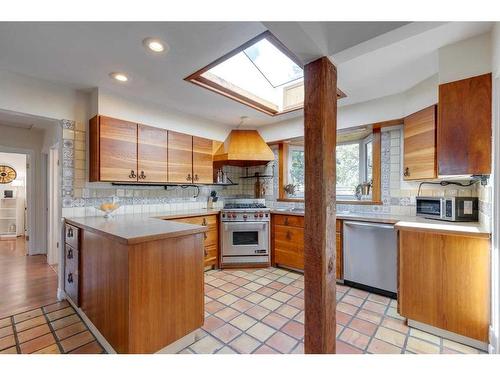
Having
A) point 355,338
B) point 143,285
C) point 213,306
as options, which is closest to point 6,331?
point 143,285

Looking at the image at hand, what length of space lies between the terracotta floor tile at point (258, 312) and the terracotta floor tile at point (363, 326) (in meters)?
0.73

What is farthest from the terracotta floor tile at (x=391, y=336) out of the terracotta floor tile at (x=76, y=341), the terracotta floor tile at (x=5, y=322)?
the terracotta floor tile at (x=5, y=322)

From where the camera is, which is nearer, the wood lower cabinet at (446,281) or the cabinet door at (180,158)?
the wood lower cabinet at (446,281)

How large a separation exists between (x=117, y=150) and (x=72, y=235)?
3.10 ft

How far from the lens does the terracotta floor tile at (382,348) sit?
1.65 meters

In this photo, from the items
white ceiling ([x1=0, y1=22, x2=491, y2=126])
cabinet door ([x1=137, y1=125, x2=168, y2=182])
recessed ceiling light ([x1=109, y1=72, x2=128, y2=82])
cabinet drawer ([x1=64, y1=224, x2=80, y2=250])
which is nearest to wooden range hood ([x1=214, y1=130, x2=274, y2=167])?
cabinet door ([x1=137, y1=125, x2=168, y2=182])

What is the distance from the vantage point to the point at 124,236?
4.79ft

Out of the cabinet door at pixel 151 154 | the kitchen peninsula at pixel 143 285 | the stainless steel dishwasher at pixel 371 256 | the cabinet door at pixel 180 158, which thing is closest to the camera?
the kitchen peninsula at pixel 143 285

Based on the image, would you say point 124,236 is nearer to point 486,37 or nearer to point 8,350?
point 8,350

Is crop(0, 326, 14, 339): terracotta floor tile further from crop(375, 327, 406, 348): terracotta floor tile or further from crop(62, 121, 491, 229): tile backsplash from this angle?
crop(375, 327, 406, 348): terracotta floor tile

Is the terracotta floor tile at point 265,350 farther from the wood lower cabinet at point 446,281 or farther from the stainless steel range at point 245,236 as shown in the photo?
the stainless steel range at point 245,236

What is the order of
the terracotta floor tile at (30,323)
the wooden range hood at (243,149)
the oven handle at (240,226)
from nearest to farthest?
the terracotta floor tile at (30,323) → the oven handle at (240,226) → the wooden range hood at (243,149)

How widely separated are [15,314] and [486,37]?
4371 mm
